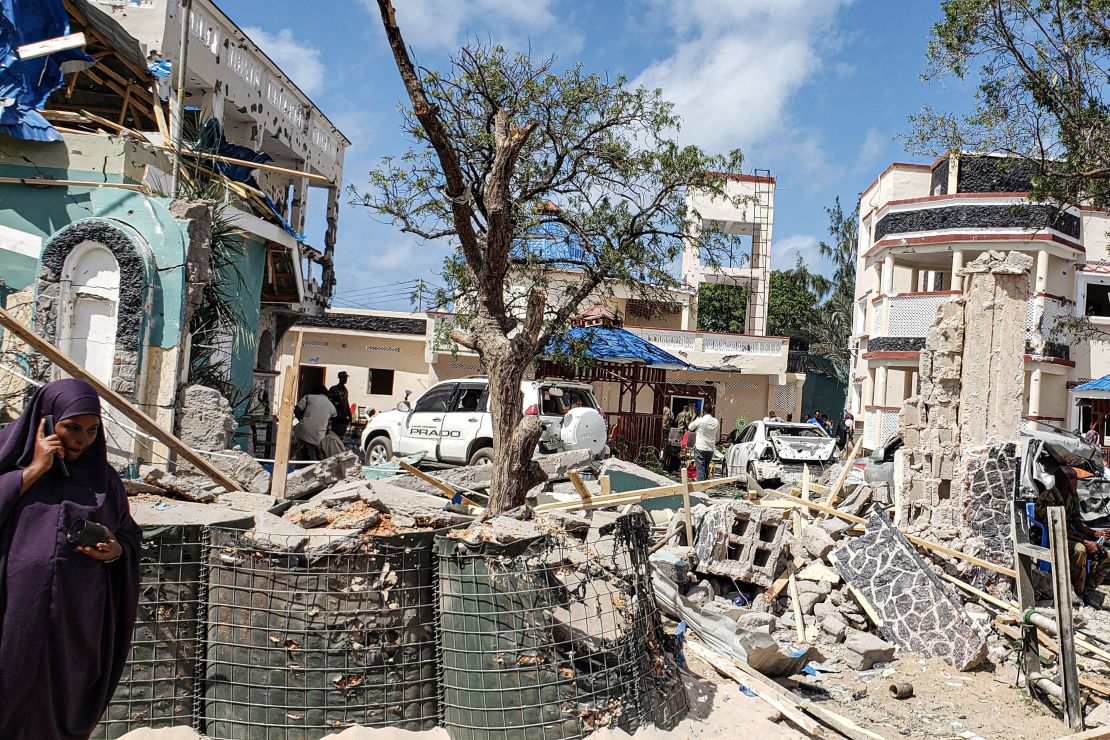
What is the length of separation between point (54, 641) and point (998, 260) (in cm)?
1017

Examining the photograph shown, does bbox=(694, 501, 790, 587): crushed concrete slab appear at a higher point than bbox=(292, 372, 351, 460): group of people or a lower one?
lower

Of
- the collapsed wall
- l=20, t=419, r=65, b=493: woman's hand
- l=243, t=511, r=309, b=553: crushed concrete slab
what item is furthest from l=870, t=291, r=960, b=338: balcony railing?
l=20, t=419, r=65, b=493: woman's hand

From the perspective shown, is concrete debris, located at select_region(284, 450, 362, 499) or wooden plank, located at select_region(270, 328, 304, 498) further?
concrete debris, located at select_region(284, 450, 362, 499)

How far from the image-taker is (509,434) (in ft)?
23.1

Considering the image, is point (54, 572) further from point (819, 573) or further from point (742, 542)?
point (819, 573)

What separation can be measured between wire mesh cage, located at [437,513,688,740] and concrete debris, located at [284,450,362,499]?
3.55 meters

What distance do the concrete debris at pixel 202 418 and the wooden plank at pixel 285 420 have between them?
2286 mm

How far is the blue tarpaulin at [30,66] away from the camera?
891cm

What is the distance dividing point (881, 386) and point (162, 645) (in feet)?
83.5

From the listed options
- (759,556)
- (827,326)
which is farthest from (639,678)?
(827,326)

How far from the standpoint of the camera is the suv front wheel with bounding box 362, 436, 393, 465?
49.0ft

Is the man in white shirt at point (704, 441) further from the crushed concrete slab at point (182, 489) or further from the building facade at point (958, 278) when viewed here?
the building facade at point (958, 278)

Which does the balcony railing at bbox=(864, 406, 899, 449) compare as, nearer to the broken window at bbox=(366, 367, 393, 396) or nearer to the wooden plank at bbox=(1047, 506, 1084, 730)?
the broken window at bbox=(366, 367, 393, 396)

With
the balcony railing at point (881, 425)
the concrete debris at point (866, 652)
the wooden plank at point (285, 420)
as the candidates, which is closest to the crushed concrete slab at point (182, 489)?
the wooden plank at point (285, 420)
